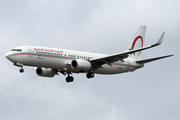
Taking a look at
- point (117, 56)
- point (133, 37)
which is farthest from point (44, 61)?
point (133, 37)

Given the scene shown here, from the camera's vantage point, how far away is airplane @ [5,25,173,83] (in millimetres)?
52906

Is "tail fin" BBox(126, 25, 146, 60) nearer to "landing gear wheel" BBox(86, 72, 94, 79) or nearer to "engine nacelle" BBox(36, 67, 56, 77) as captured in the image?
"landing gear wheel" BBox(86, 72, 94, 79)

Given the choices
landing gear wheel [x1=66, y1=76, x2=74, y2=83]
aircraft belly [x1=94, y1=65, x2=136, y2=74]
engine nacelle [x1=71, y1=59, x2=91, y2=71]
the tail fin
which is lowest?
engine nacelle [x1=71, y1=59, x2=91, y2=71]

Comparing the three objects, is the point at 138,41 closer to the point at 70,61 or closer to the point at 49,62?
the point at 70,61

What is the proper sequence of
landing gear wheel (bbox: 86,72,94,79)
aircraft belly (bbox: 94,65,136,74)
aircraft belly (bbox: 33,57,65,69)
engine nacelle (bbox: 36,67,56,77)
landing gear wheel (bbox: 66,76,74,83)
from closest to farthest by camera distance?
aircraft belly (bbox: 33,57,65,69)
landing gear wheel (bbox: 86,72,94,79)
engine nacelle (bbox: 36,67,56,77)
aircraft belly (bbox: 94,65,136,74)
landing gear wheel (bbox: 66,76,74,83)

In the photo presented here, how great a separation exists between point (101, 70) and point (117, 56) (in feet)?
16.4

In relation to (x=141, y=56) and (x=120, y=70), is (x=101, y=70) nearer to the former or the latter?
(x=120, y=70)

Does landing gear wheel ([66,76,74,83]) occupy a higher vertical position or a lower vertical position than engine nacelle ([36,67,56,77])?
lower

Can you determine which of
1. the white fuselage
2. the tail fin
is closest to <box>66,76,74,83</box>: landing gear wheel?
the white fuselage

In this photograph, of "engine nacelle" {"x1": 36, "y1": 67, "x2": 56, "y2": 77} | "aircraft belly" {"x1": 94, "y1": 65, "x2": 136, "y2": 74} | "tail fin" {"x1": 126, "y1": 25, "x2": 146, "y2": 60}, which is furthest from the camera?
"tail fin" {"x1": 126, "y1": 25, "x2": 146, "y2": 60}

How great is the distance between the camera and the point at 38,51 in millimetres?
53594

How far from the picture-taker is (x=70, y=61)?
5606cm

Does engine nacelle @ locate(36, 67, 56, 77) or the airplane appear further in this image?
engine nacelle @ locate(36, 67, 56, 77)

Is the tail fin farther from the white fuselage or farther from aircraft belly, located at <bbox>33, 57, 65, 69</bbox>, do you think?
aircraft belly, located at <bbox>33, 57, 65, 69</bbox>
